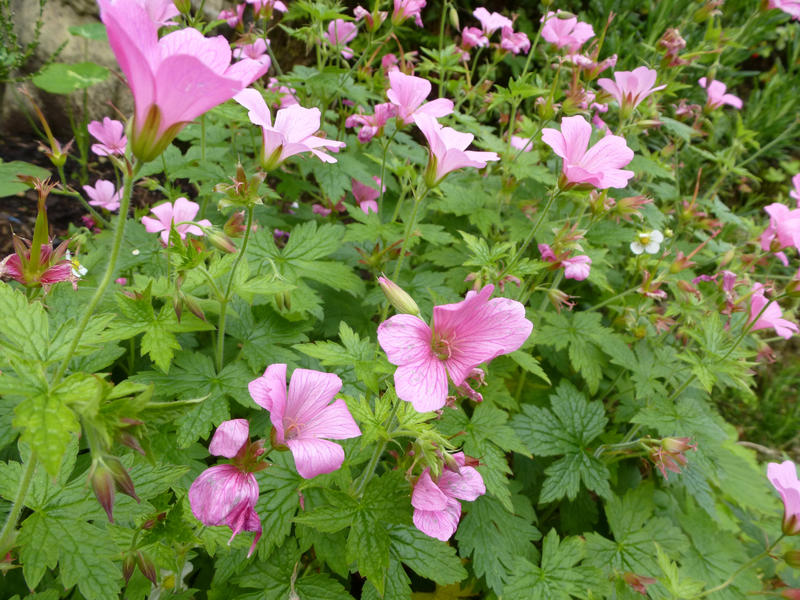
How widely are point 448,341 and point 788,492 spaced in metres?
1.24

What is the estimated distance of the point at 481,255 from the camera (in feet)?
5.21

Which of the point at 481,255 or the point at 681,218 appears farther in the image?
the point at 681,218

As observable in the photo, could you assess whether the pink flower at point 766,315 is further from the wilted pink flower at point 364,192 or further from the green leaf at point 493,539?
the wilted pink flower at point 364,192

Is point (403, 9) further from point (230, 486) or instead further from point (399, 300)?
point (230, 486)

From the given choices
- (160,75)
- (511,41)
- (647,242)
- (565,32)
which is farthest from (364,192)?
(160,75)

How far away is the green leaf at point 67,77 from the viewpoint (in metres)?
3.41

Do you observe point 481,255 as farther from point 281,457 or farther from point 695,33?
point 695,33

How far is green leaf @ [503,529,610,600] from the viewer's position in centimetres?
153

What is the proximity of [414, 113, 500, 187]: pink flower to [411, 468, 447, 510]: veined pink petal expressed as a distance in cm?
73

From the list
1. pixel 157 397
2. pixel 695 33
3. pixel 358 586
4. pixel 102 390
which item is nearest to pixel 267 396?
pixel 102 390

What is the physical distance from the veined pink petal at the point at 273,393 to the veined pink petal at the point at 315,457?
0.19ft

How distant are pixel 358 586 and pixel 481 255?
50.7 inches

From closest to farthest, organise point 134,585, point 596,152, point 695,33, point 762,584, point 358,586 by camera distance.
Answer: point 134,585
point 596,152
point 358,586
point 762,584
point 695,33

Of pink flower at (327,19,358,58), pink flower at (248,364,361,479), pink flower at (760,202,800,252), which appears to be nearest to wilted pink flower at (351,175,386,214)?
pink flower at (327,19,358,58)
